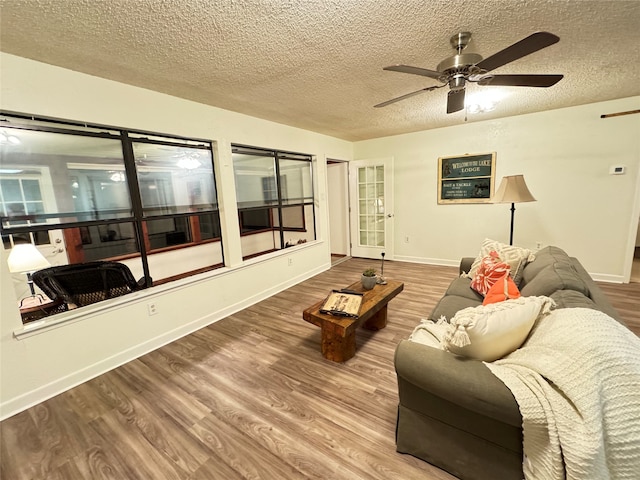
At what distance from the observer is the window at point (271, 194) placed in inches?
145

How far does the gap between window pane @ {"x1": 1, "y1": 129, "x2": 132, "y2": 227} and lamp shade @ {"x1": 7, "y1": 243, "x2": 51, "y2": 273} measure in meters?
0.36

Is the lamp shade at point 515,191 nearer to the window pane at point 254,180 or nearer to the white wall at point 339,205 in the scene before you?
the white wall at point 339,205

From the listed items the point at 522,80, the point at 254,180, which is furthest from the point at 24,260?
the point at 522,80

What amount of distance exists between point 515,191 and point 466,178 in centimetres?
131

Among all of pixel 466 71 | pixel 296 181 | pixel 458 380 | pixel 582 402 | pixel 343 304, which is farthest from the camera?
pixel 296 181

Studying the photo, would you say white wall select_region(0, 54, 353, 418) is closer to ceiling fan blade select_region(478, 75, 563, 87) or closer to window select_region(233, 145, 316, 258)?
window select_region(233, 145, 316, 258)

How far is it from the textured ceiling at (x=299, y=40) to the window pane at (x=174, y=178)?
0.60 meters

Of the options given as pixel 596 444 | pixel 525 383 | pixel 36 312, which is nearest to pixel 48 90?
pixel 36 312

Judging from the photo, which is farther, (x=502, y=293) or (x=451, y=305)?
(x=451, y=305)

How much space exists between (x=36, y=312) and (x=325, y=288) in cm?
307

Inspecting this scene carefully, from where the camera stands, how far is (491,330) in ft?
4.09

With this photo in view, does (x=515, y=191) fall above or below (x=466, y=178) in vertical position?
below

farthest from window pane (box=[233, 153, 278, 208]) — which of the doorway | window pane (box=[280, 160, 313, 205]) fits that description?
the doorway

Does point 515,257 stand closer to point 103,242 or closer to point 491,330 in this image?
point 491,330
